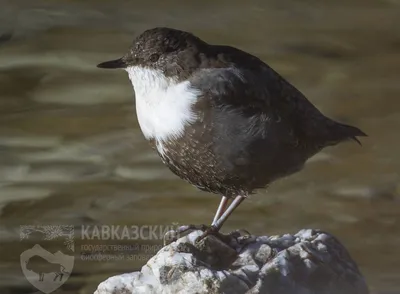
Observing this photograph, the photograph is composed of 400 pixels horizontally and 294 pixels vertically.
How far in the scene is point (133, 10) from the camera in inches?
67.7

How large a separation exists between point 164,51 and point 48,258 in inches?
26.8

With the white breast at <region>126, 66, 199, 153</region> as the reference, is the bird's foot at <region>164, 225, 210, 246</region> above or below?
below

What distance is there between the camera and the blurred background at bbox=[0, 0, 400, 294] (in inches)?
67.8

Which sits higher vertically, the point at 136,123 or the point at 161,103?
the point at 161,103

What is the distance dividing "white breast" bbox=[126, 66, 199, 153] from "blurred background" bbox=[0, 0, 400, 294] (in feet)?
1.10

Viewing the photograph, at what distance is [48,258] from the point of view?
176cm

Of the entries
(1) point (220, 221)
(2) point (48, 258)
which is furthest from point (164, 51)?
(2) point (48, 258)

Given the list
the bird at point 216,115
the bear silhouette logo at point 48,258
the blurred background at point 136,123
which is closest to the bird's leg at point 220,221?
the bird at point 216,115

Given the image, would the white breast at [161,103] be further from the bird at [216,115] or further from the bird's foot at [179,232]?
the bird's foot at [179,232]

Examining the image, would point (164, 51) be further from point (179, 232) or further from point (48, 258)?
point (48, 258)

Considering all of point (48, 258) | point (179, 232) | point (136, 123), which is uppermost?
point (136, 123)

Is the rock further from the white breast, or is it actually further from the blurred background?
the blurred background

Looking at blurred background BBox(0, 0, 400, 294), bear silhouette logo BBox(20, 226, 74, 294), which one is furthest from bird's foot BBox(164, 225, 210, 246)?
bear silhouette logo BBox(20, 226, 74, 294)

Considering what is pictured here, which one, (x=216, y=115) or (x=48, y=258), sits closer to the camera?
(x=216, y=115)
